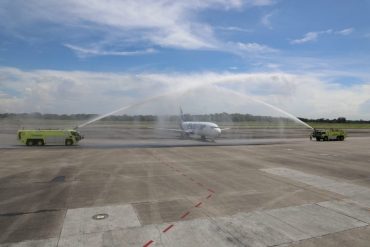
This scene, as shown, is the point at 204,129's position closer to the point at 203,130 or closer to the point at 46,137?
the point at 203,130

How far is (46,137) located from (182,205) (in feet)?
127

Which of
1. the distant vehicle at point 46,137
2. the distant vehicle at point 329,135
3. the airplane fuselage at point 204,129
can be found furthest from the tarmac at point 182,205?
the distant vehicle at point 329,135

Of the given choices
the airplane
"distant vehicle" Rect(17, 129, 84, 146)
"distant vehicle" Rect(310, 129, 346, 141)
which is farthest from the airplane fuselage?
"distant vehicle" Rect(17, 129, 84, 146)

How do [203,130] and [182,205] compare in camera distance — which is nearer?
[182,205]

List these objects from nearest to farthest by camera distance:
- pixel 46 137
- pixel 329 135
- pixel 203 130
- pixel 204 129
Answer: pixel 46 137
pixel 204 129
pixel 203 130
pixel 329 135

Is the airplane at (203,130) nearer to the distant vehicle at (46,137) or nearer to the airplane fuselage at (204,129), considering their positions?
the airplane fuselage at (204,129)

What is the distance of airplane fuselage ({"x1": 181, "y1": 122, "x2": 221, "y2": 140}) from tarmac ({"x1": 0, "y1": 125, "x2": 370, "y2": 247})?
108 ft

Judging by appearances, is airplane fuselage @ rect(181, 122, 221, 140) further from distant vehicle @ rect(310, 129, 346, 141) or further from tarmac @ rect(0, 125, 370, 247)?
tarmac @ rect(0, 125, 370, 247)

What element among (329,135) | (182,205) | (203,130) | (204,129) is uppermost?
(204,129)

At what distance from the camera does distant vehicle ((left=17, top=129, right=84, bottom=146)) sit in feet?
159

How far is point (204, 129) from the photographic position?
212 ft

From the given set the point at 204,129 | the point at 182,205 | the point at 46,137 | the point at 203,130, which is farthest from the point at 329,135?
the point at 182,205

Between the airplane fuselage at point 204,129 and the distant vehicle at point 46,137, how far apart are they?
2579 centimetres

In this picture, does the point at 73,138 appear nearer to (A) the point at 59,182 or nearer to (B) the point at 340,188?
(A) the point at 59,182
